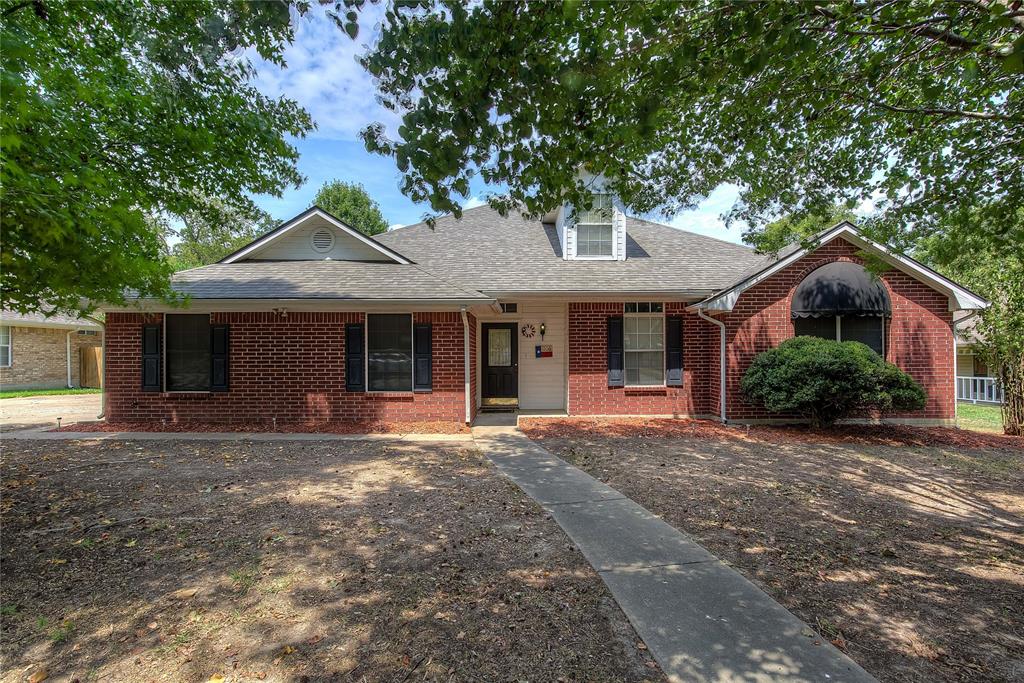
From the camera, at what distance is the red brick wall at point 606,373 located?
1147 centimetres

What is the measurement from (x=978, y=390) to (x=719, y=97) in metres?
20.8

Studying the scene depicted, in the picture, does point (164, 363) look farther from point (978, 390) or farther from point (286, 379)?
point (978, 390)

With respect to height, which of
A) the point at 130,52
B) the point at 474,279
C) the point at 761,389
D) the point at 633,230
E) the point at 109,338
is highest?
the point at 130,52

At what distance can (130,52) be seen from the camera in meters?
7.96

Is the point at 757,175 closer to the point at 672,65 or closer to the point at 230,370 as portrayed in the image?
the point at 672,65

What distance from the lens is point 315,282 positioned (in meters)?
10.5

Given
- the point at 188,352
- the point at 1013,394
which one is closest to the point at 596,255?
the point at 1013,394

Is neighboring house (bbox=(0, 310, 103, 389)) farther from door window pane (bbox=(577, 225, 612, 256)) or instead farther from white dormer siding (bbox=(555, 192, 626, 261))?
door window pane (bbox=(577, 225, 612, 256))

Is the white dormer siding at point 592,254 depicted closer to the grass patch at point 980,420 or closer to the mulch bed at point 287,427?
the mulch bed at point 287,427

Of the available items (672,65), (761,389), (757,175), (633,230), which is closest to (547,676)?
(672,65)

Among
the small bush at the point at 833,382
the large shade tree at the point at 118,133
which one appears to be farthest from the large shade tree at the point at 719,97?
the small bush at the point at 833,382

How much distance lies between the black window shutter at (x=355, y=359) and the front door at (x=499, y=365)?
317cm

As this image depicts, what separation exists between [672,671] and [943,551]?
3.25 metres

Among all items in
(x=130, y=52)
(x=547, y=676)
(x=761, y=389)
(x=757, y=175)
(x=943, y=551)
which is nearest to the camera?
(x=547, y=676)
